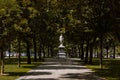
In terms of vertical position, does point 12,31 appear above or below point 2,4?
below

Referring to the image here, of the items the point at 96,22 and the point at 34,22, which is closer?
the point at 96,22

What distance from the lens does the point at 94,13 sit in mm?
35781

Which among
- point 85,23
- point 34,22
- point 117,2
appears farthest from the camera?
point 34,22

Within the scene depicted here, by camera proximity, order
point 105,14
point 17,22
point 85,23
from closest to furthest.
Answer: point 17,22
point 105,14
point 85,23

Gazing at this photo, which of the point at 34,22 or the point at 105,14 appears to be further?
the point at 34,22

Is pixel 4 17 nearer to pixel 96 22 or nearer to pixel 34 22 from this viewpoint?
pixel 96 22

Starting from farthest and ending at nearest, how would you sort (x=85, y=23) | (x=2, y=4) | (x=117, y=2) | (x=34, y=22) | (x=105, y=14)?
(x=34, y=22), (x=85, y=23), (x=105, y=14), (x=2, y=4), (x=117, y=2)

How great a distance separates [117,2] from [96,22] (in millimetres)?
14527

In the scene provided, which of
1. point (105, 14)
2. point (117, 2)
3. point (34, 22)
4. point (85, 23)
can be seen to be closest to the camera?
point (117, 2)

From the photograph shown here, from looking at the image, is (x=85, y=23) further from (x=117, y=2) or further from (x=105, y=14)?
(x=117, y=2)

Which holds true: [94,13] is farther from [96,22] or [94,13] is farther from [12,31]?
[12,31]

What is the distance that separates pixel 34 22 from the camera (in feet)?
144

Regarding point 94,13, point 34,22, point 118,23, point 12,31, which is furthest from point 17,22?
point 34,22

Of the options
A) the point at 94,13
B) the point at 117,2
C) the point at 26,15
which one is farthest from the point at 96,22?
the point at 117,2
